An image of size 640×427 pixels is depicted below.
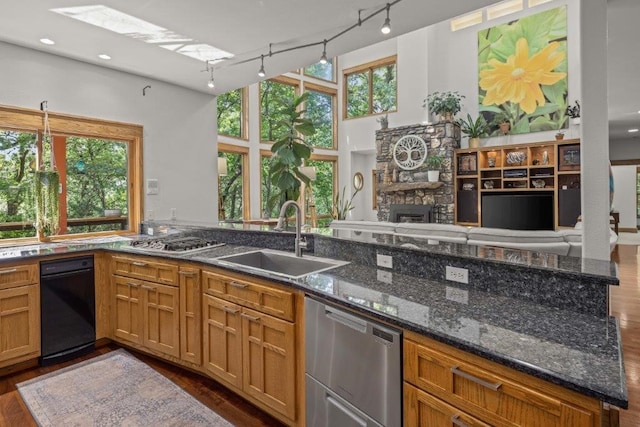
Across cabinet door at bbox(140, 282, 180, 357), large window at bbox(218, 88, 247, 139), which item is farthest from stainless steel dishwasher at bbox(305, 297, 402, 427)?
large window at bbox(218, 88, 247, 139)

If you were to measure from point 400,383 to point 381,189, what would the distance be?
7.66 meters

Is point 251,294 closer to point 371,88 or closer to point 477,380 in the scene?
point 477,380

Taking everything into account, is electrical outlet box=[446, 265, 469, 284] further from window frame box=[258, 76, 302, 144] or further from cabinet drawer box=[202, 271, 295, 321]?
window frame box=[258, 76, 302, 144]

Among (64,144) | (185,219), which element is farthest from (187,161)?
(64,144)

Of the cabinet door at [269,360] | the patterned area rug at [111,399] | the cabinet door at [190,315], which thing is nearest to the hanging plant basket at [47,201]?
the patterned area rug at [111,399]

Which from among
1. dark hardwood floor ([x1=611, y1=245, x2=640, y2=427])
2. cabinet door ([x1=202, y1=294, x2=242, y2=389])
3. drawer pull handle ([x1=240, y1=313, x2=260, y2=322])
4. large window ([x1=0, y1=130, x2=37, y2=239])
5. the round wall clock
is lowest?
dark hardwood floor ([x1=611, y1=245, x2=640, y2=427])

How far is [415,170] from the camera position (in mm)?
8289

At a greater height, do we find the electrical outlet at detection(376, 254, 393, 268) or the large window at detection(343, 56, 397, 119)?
the large window at detection(343, 56, 397, 119)

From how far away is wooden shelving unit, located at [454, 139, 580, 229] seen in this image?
6539 mm

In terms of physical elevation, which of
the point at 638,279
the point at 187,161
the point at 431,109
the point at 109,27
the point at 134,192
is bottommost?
the point at 638,279

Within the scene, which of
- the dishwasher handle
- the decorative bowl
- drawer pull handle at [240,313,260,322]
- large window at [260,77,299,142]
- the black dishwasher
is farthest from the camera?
large window at [260,77,299,142]

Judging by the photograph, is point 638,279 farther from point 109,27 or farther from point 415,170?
point 109,27

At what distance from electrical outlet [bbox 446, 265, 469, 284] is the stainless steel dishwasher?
1.87 feet

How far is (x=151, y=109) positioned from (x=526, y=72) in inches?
278
